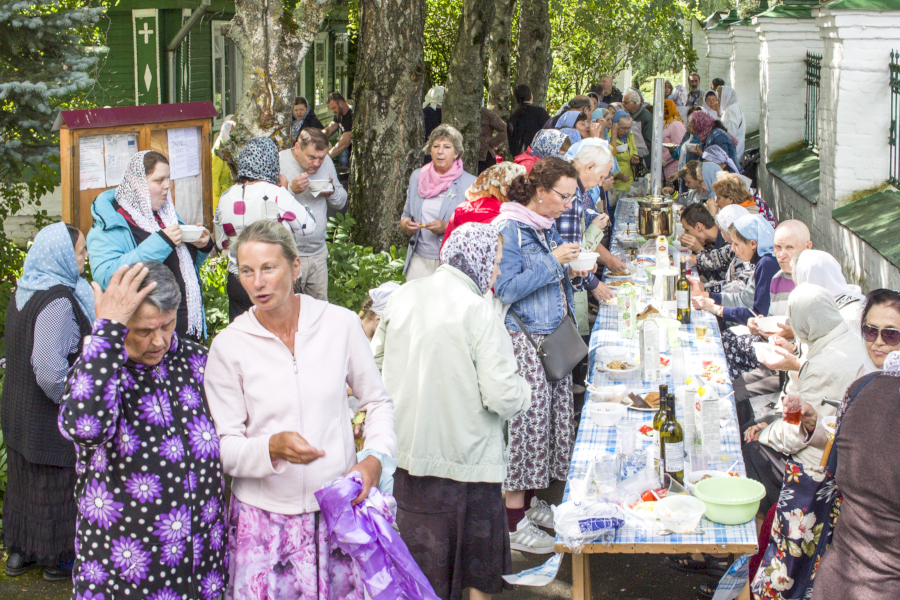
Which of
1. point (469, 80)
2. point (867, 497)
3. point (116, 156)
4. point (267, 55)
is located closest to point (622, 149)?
point (469, 80)

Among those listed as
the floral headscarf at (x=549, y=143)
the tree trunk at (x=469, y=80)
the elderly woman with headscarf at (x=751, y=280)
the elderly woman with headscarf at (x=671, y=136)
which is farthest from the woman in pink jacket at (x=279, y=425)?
the elderly woman with headscarf at (x=671, y=136)

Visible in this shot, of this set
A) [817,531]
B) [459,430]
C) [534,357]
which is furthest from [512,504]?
[817,531]

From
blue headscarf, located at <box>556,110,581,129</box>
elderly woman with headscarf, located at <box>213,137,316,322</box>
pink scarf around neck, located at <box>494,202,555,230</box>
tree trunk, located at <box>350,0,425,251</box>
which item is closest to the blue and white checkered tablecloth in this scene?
pink scarf around neck, located at <box>494,202,555,230</box>

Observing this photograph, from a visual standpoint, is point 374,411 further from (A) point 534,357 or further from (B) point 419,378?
(A) point 534,357

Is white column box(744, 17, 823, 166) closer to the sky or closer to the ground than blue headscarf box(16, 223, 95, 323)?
closer to the sky

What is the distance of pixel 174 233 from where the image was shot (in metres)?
Result: 4.70

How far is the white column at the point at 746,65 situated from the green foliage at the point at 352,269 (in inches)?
459

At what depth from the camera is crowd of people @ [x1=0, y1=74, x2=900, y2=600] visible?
275 cm

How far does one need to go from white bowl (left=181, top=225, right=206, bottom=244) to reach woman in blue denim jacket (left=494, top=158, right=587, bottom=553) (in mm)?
1620

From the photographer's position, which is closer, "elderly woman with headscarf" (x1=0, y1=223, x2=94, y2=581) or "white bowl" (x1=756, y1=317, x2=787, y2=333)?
"elderly woman with headscarf" (x1=0, y1=223, x2=94, y2=581)

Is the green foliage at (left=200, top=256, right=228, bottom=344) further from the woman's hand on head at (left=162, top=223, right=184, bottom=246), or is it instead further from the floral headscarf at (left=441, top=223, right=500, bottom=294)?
the floral headscarf at (left=441, top=223, right=500, bottom=294)

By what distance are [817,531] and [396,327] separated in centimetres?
179

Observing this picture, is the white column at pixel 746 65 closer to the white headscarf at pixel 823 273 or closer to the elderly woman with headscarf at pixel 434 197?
the elderly woman with headscarf at pixel 434 197

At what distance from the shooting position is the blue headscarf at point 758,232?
6.22m
